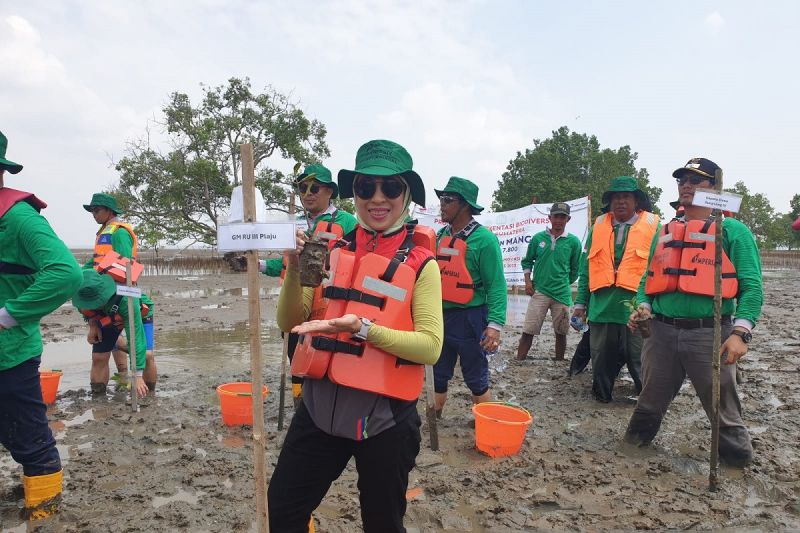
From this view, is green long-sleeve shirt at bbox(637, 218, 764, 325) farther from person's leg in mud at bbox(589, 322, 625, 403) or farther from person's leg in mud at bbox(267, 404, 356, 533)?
person's leg in mud at bbox(267, 404, 356, 533)

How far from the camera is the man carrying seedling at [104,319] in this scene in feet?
17.0

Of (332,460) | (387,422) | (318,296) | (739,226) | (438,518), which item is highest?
(739,226)

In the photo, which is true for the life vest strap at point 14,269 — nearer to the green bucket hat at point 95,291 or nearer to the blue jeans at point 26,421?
the blue jeans at point 26,421

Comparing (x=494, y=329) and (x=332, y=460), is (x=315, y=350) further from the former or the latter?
(x=494, y=329)

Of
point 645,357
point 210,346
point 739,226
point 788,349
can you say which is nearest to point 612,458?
point 645,357

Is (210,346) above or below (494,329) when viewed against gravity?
below

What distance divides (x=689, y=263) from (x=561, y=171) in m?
38.7

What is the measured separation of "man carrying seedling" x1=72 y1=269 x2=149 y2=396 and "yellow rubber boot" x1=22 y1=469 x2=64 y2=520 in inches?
80.7

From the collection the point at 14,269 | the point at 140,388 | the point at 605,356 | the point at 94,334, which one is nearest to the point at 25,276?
the point at 14,269

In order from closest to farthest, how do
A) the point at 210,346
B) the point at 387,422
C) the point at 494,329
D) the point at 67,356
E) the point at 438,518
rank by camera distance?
1. the point at 387,422
2. the point at 438,518
3. the point at 494,329
4. the point at 67,356
5. the point at 210,346

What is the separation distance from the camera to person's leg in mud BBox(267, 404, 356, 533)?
81.5 inches

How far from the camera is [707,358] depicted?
380 centimetres

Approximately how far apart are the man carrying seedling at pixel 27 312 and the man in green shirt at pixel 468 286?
305 centimetres

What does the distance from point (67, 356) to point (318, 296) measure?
24.3ft
